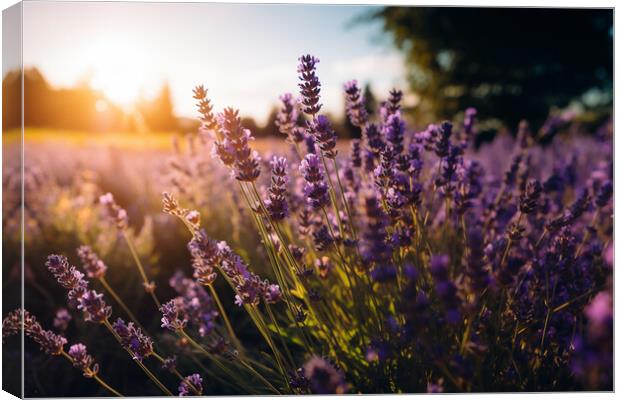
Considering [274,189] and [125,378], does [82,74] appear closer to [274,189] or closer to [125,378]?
[125,378]

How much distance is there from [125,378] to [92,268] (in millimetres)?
765

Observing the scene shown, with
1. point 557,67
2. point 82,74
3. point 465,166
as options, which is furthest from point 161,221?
point 557,67

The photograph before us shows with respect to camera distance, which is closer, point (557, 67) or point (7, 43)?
point (7, 43)

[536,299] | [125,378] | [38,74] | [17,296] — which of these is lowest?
[125,378]

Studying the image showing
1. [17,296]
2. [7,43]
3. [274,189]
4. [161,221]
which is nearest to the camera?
[274,189]

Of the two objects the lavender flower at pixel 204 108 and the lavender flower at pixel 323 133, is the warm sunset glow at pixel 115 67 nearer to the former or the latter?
the lavender flower at pixel 204 108

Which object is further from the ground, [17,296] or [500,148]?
[500,148]

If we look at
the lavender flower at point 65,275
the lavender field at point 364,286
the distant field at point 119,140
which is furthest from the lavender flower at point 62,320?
the distant field at point 119,140

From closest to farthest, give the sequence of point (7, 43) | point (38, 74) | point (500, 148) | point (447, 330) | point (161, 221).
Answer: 1. point (447, 330)
2. point (7, 43)
3. point (38, 74)
4. point (161, 221)
5. point (500, 148)

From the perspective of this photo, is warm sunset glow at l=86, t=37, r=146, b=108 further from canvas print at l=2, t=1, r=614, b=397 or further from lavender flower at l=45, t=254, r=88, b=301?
lavender flower at l=45, t=254, r=88, b=301

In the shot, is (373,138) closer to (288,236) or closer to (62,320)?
(288,236)

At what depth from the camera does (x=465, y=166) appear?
6.61 feet

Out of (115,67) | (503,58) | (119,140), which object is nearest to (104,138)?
(119,140)

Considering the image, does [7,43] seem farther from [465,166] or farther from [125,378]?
[465,166]
